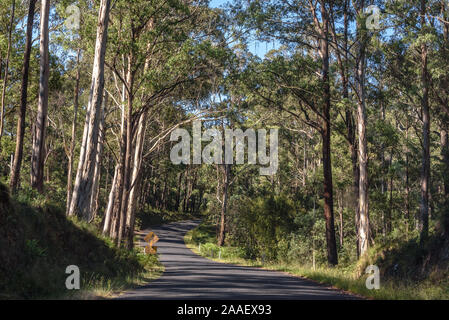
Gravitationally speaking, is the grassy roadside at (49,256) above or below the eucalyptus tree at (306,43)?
below

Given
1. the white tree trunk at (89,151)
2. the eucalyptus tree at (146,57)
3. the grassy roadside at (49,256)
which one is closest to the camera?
the grassy roadside at (49,256)

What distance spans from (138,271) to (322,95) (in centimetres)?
1151

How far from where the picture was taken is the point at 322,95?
22.3 metres

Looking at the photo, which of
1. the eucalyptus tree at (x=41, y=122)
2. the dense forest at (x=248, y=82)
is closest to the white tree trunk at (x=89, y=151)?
the dense forest at (x=248, y=82)

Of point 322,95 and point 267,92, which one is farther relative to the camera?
point 267,92

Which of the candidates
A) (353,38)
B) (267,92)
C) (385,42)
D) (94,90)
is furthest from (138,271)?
(385,42)

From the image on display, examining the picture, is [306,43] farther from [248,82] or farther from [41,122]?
[41,122]

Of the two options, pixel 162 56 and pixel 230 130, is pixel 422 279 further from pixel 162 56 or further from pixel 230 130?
pixel 230 130

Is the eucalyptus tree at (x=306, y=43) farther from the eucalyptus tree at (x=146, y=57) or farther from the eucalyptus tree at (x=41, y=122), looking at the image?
the eucalyptus tree at (x=41, y=122)

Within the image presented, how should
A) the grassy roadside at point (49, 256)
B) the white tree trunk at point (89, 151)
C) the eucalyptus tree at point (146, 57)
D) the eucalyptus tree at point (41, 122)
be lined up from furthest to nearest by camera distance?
1. the eucalyptus tree at point (146, 57)
2. the eucalyptus tree at point (41, 122)
3. the white tree trunk at point (89, 151)
4. the grassy roadside at point (49, 256)

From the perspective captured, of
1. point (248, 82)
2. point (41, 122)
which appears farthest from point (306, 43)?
point (41, 122)

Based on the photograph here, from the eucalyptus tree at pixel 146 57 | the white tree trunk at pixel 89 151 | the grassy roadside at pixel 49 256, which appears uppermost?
the eucalyptus tree at pixel 146 57

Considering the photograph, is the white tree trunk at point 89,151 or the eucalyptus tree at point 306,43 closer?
the white tree trunk at point 89,151

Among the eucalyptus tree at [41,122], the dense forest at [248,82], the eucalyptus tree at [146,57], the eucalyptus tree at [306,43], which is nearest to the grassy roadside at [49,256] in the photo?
the dense forest at [248,82]
